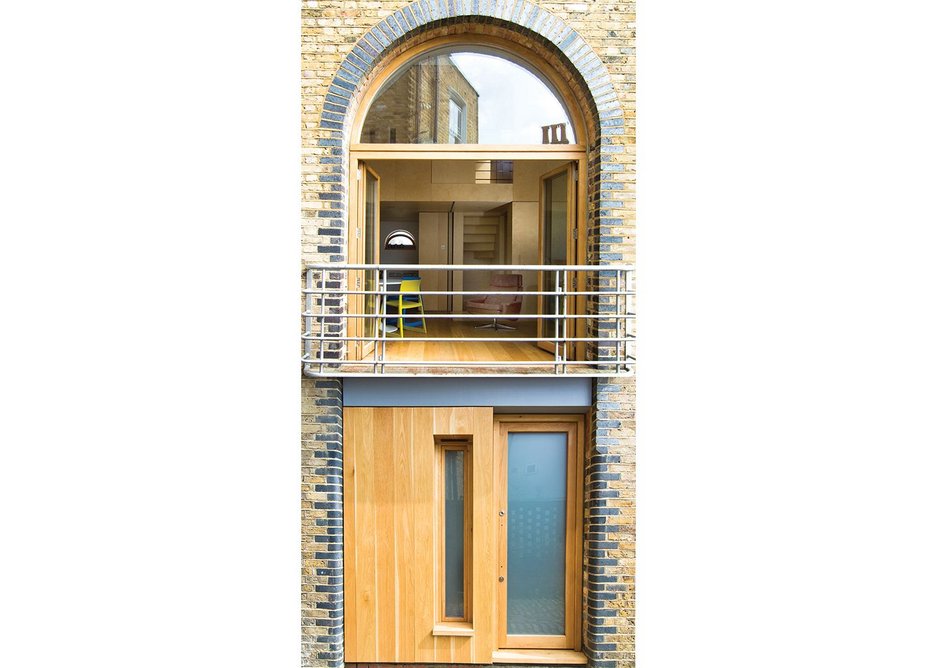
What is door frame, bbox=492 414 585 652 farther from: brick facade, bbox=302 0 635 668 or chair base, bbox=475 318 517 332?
chair base, bbox=475 318 517 332

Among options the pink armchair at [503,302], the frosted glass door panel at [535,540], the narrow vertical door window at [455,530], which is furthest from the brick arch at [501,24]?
the pink armchair at [503,302]

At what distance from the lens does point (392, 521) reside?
4473mm

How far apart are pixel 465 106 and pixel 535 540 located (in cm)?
364

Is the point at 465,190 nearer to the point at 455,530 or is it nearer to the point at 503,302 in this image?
the point at 503,302

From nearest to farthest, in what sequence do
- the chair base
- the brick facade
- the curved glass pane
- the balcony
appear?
the balcony → the brick facade → the curved glass pane → the chair base

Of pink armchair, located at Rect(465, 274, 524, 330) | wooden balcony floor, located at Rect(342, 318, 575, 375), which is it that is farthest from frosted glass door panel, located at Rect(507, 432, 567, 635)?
pink armchair, located at Rect(465, 274, 524, 330)

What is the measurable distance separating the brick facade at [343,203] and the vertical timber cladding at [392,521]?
0.13 meters

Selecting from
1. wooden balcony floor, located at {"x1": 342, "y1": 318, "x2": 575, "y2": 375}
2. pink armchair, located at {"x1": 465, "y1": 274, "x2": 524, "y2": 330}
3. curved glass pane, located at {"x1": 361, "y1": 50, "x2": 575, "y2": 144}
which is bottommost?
wooden balcony floor, located at {"x1": 342, "y1": 318, "x2": 575, "y2": 375}

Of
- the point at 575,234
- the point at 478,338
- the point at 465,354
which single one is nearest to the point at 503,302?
the point at 465,354

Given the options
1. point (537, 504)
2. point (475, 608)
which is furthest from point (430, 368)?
point (475, 608)

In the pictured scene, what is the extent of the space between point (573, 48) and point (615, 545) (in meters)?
3.88

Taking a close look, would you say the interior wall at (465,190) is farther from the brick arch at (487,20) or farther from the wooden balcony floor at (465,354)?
the brick arch at (487,20)

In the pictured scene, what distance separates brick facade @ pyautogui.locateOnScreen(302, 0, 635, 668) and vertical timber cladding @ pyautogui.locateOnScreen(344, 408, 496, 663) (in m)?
0.13

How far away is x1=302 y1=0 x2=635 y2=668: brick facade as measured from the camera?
4.40 metres
